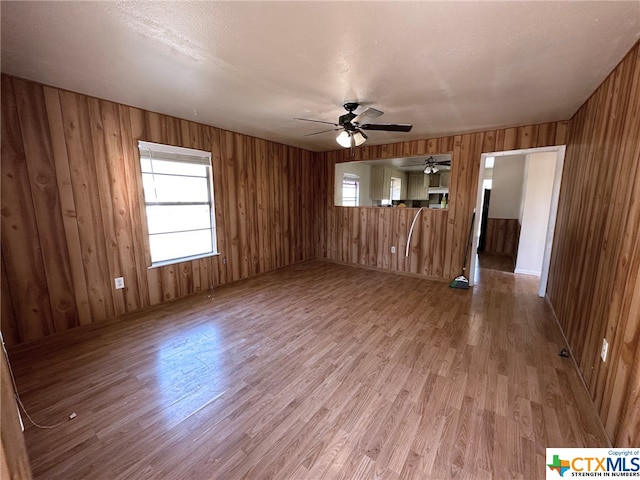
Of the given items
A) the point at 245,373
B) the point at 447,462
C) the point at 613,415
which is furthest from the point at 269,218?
the point at 613,415

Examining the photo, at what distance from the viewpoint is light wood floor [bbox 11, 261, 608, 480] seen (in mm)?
1406

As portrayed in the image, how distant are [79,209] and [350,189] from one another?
17.4ft

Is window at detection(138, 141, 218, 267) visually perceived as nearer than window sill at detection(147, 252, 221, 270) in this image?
Yes

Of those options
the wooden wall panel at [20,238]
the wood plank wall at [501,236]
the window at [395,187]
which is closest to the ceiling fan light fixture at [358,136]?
the wooden wall panel at [20,238]

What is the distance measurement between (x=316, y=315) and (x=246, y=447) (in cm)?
169

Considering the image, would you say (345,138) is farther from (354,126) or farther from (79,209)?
(79,209)

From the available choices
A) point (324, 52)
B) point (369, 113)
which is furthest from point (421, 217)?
point (324, 52)

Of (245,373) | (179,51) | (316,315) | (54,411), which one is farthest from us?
(316,315)

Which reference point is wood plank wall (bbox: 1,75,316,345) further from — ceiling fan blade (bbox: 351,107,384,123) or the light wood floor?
ceiling fan blade (bbox: 351,107,384,123)

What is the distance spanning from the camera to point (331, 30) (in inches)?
63.1

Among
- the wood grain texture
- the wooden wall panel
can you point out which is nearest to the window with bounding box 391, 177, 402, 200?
the wooden wall panel

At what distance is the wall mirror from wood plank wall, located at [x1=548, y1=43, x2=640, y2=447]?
91.7 inches

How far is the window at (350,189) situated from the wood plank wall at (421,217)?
0.94 m

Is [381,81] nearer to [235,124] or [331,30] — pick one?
[331,30]
